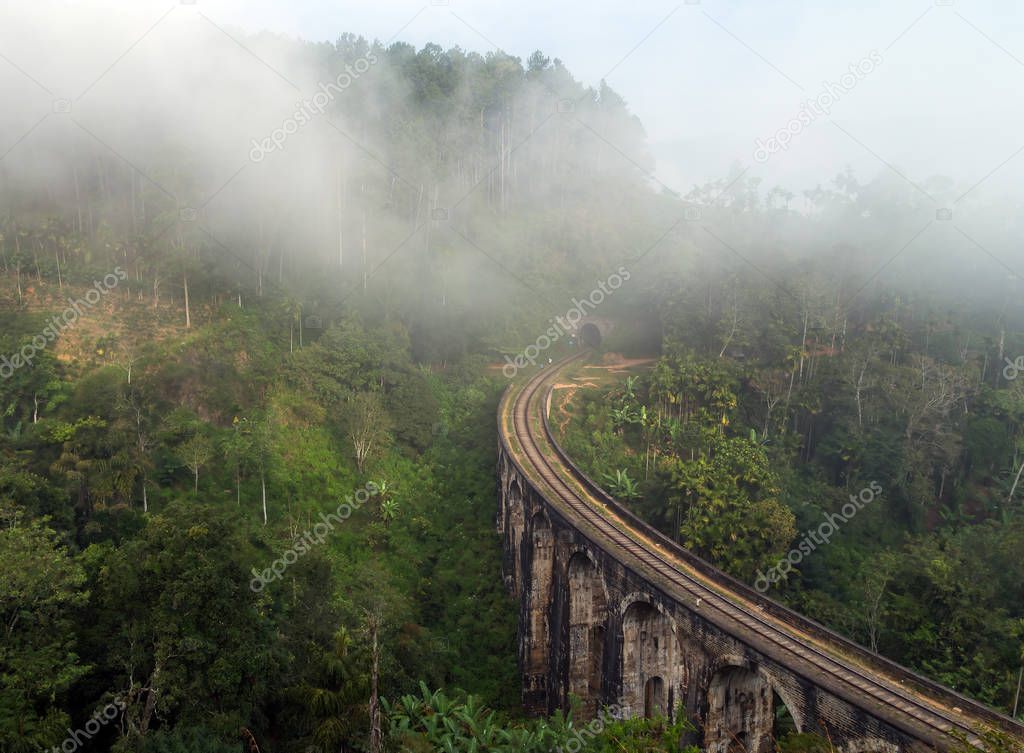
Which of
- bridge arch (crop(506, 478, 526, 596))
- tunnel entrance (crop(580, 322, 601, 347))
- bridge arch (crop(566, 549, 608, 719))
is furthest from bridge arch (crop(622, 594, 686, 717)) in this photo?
tunnel entrance (crop(580, 322, 601, 347))

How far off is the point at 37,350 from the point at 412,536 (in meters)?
21.7

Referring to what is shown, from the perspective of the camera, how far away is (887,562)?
28.7m

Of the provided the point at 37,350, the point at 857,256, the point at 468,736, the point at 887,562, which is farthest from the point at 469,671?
the point at 857,256

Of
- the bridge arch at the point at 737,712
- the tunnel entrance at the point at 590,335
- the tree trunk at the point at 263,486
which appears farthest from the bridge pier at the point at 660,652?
the tunnel entrance at the point at 590,335

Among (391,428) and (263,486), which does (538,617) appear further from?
(391,428)

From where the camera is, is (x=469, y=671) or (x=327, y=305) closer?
(x=469, y=671)

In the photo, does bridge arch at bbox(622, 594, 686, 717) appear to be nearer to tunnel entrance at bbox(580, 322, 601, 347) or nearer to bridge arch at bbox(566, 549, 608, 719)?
bridge arch at bbox(566, 549, 608, 719)

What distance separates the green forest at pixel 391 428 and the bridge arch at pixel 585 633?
5.77 feet

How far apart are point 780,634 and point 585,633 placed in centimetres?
930

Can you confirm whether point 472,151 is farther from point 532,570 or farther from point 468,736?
point 468,736

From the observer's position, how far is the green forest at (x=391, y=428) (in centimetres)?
1727

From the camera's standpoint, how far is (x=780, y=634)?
18422 millimetres

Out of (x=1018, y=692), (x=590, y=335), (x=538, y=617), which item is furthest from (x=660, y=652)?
(x=590, y=335)

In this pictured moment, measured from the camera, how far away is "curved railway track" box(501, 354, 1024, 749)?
1488 cm
